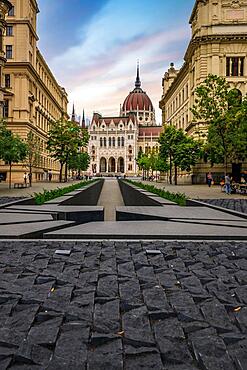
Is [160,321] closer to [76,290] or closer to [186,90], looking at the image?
[76,290]

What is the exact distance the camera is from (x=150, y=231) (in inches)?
357

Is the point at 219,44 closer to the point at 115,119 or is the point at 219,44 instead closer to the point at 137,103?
the point at 115,119

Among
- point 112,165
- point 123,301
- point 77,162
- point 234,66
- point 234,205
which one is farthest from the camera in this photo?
point 112,165

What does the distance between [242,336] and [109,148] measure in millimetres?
166451

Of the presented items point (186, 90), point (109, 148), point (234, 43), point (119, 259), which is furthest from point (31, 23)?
point (109, 148)

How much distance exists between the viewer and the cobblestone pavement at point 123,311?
3049 mm

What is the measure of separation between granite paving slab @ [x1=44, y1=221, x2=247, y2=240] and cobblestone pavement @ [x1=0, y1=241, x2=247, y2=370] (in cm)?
159

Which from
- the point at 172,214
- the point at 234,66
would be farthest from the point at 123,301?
the point at 234,66

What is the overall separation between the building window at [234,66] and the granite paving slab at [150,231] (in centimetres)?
4105

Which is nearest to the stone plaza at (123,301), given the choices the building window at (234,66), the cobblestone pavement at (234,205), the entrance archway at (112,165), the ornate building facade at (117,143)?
the cobblestone pavement at (234,205)

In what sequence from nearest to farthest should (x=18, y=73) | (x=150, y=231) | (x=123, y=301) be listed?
1. (x=123, y=301)
2. (x=150, y=231)
3. (x=18, y=73)

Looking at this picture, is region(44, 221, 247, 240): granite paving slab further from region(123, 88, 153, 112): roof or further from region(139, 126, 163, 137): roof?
region(123, 88, 153, 112): roof

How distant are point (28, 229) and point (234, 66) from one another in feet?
145

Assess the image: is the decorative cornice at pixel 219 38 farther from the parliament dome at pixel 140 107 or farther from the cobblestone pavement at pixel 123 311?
the parliament dome at pixel 140 107
